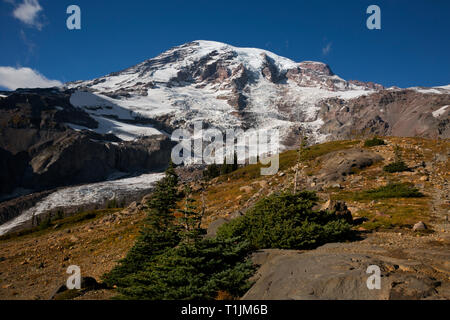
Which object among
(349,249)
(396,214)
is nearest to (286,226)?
(349,249)

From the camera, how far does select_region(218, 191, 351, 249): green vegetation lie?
1310 centimetres

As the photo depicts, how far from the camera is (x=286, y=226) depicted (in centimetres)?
1345

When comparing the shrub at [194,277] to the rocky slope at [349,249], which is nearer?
the rocky slope at [349,249]

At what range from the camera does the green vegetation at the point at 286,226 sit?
13.1m

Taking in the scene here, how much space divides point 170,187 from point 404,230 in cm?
1565

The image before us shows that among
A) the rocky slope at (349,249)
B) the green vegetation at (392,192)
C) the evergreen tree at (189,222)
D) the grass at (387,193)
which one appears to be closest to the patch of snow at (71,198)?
the rocky slope at (349,249)

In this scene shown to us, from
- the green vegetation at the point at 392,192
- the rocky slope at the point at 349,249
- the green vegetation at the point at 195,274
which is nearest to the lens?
the rocky slope at the point at 349,249

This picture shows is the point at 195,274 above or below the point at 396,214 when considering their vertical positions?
below

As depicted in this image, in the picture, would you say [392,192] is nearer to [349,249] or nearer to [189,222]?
[349,249]

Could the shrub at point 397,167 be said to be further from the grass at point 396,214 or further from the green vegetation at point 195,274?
the green vegetation at point 195,274

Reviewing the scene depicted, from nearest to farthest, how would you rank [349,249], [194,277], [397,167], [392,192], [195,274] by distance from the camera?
[194,277] → [195,274] → [349,249] → [392,192] → [397,167]

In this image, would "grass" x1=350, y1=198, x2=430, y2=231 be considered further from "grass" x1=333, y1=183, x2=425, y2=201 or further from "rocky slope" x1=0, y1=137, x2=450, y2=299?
"grass" x1=333, y1=183, x2=425, y2=201

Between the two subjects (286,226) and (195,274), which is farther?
(286,226)

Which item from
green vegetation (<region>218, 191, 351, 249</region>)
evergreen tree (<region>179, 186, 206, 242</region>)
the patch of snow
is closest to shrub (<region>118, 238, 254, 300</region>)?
evergreen tree (<region>179, 186, 206, 242</region>)
